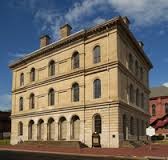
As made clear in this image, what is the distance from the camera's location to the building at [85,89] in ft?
112

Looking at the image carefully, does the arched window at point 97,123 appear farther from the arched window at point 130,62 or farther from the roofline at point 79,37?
the roofline at point 79,37

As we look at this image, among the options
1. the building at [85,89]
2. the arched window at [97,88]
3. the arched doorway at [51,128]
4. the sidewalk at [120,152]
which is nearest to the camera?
the sidewalk at [120,152]

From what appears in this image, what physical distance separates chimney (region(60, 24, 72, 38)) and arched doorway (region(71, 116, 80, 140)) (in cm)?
1219

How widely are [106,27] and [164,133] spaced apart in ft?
120

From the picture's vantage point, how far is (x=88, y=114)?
1401 inches

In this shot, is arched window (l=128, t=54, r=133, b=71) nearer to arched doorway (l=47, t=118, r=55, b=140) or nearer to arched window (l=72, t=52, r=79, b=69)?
arched window (l=72, t=52, r=79, b=69)

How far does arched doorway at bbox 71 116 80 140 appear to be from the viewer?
36.8m

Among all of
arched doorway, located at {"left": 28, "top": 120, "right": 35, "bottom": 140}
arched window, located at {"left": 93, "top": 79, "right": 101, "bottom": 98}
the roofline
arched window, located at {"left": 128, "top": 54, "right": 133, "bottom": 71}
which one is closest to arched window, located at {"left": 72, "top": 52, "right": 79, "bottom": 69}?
the roofline

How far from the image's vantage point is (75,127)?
37.3m

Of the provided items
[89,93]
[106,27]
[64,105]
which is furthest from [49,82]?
[106,27]

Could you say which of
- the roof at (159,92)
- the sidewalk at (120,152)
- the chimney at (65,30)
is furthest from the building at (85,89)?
the roof at (159,92)

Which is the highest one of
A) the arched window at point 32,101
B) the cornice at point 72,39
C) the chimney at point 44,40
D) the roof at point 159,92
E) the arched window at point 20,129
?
the chimney at point 44,40

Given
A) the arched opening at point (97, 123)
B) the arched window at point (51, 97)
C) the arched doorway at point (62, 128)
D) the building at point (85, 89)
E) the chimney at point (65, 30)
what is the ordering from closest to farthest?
the building at point (85, 89), the arched opening at point (97, 123), the arched doorway at point (62, 128), the arched window at point (51, 97), the chimney at point (65, 30)

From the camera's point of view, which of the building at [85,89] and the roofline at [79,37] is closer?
the building at [85,89]
